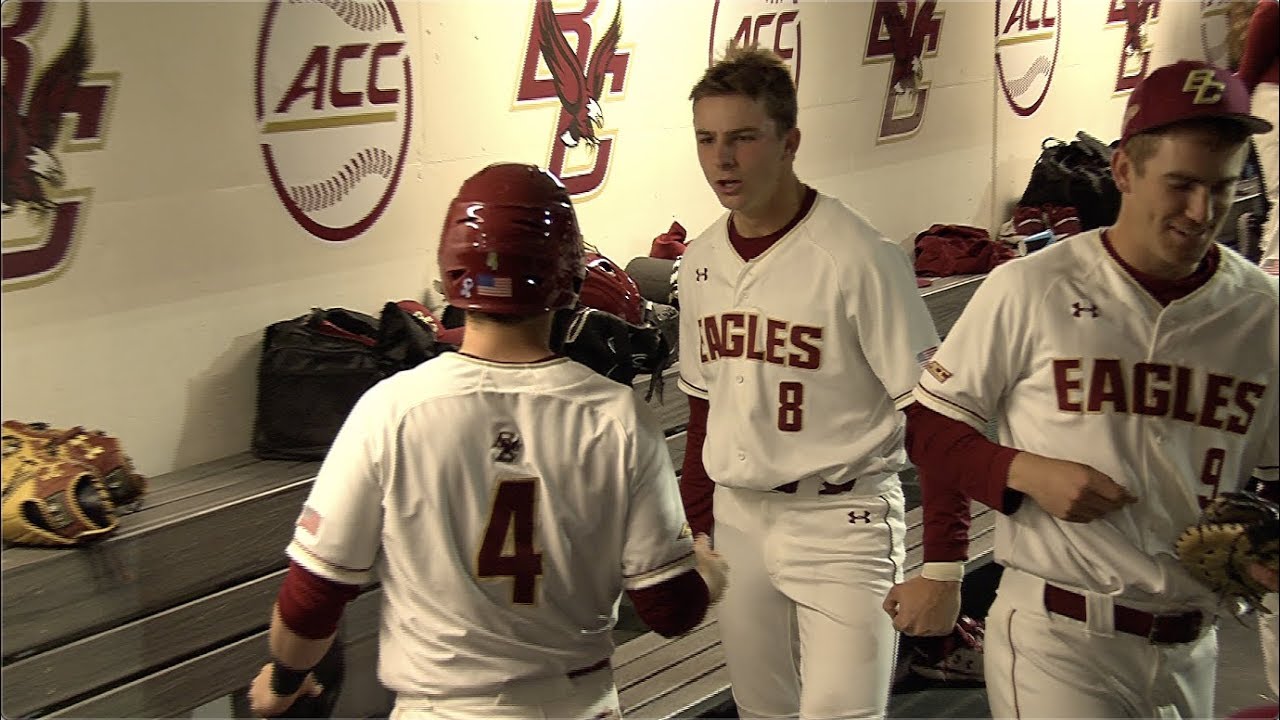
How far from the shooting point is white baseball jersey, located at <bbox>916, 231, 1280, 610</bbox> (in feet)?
7.31

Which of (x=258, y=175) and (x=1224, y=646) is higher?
(x=258, y=175)

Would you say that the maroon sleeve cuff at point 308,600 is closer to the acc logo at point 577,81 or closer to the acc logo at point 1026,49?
the acc logo at point 577,81

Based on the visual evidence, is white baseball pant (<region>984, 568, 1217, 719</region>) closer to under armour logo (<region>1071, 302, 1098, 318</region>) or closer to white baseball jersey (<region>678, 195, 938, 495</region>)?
under armour logo (<region>1071, 302, 1098, 318</region>)

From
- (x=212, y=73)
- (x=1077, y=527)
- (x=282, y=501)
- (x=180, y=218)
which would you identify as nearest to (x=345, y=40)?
(x=212, y=73)

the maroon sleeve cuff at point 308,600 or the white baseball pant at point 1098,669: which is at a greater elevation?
the maroon sleeve cuff at point 308,600

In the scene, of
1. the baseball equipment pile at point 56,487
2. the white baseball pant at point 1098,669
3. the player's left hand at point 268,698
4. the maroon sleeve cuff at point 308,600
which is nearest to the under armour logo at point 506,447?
the maroon sleeve cuff at point 308,600

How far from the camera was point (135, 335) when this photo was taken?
326 centimetres

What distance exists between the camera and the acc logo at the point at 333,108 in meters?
3.48

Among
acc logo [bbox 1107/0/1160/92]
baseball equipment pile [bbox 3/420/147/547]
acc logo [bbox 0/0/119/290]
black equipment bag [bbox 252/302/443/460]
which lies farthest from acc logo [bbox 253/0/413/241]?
acc logo [bbox 1107/0/1160/92]

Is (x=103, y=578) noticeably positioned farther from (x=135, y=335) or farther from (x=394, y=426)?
(x=394, y=426)

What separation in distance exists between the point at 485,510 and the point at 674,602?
0.35m

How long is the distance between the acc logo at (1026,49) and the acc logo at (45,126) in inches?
172

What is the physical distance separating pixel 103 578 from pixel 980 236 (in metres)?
3.98

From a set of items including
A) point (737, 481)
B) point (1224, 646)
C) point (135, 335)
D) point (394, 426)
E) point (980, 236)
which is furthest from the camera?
point (980, 236)
